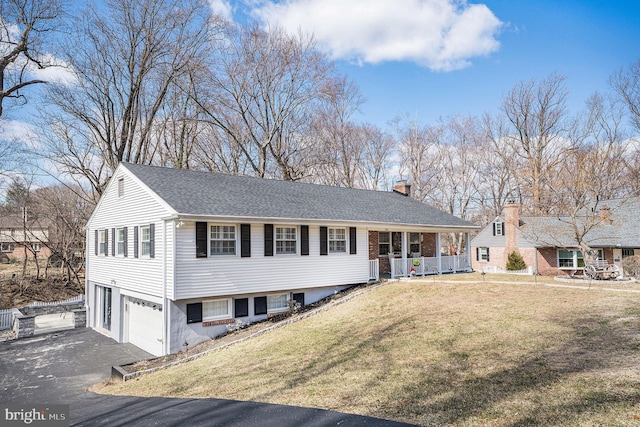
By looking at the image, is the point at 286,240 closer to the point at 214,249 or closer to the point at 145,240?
the point at 214,249

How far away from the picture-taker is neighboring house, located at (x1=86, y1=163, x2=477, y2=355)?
43.9 feet

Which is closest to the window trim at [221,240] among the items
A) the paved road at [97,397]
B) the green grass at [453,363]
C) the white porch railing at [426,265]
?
the green grass at [453,363]

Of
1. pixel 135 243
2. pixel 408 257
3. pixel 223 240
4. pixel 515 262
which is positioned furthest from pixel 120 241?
pixel 515 262

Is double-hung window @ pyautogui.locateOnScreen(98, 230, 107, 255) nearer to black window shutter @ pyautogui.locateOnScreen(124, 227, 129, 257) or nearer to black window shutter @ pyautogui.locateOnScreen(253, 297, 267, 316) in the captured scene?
black window shutter @ pyautogui.locateOnScreen(124, 227, 129, 257)

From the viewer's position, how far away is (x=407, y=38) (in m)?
19.6

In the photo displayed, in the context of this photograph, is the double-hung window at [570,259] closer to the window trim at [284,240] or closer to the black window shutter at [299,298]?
the black window shutter at [299,298]

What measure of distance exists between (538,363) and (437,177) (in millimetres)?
35221

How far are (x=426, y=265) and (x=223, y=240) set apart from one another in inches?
419

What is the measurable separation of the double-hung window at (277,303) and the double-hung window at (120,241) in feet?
22.0

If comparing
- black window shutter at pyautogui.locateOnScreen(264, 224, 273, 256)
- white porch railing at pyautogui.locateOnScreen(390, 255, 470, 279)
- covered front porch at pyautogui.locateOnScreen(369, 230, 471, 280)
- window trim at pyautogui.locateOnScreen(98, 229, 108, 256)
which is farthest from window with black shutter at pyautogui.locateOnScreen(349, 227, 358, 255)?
window trim at pyautogui.locateOnScreen(98, 229, 108, 256)

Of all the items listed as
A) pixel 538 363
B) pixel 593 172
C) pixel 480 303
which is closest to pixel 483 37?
pixel 593 172

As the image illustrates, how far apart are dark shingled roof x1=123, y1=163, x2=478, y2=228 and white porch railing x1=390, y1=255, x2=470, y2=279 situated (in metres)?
1.77

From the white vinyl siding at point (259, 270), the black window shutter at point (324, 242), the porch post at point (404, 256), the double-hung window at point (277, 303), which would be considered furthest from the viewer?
the porch post at point (404, 256)

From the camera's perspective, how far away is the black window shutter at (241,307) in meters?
14.7
